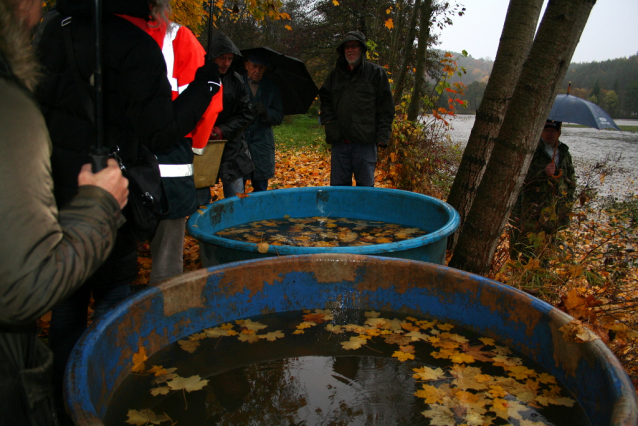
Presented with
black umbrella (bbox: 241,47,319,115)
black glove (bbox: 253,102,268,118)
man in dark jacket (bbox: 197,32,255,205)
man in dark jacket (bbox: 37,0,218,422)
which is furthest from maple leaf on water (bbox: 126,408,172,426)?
black umbrella (bbox: 241,47,319,115)

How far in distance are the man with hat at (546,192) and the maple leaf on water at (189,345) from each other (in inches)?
129

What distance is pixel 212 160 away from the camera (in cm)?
312

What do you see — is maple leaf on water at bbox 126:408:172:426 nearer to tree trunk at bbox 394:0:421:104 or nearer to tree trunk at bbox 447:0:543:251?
tree trunk at bbox 447:0:543:251

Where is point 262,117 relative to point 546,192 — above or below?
above

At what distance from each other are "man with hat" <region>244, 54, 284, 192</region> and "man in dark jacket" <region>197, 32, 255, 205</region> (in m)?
0.42

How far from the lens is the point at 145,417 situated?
1794 mm

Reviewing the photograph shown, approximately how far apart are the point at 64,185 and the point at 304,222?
3.11 metres

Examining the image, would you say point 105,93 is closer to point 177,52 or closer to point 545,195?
point 177,52

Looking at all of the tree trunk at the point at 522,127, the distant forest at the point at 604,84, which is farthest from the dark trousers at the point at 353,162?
the distant forest at the point at 604,84

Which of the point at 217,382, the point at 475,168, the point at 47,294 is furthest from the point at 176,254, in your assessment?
the point at 475,168

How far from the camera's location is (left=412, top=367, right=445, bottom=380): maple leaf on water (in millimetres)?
2074

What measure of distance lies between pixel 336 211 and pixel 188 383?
2.99 m

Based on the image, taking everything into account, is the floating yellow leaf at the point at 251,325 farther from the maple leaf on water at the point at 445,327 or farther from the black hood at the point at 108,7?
the black hood at the point at 108,7

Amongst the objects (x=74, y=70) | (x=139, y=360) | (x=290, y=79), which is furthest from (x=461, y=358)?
(x=290, y=79)
